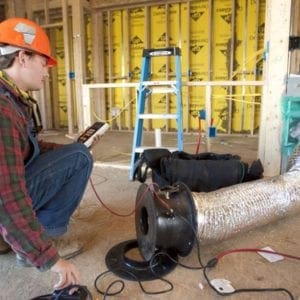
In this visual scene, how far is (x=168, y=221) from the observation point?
1202 millimetres

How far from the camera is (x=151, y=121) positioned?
5551mm

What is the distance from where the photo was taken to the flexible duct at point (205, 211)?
1.22 m

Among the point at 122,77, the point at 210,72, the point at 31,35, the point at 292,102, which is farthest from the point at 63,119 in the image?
the point at 31,35

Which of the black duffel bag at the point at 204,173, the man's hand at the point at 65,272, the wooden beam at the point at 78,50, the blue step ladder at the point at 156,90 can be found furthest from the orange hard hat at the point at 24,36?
the wooden beam at the point at 78,50

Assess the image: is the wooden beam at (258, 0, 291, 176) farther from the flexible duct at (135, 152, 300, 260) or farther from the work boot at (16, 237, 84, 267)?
the work boot at (16, 237, 84, 267)

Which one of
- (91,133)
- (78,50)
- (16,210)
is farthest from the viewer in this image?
(78,50)

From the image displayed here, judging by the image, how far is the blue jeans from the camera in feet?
3.80

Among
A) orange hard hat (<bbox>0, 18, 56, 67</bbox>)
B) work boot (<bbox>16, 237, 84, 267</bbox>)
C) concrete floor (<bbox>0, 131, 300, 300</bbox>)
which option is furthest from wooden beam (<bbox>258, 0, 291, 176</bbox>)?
orange hard hat (<bbox>0, 18, 56, 67</bbox>)

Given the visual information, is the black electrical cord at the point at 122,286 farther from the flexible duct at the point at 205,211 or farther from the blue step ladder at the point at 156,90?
the blue step ladder at the point at 156,90

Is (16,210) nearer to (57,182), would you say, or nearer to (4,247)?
(57,182)

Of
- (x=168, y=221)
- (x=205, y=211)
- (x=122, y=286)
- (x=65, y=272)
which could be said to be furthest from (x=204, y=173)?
(x=65, y=272)

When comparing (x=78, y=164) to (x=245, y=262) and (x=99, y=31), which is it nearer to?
(x=245, y=262)

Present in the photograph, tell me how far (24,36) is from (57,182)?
53 cm

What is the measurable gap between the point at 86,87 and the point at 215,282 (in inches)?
90.2
